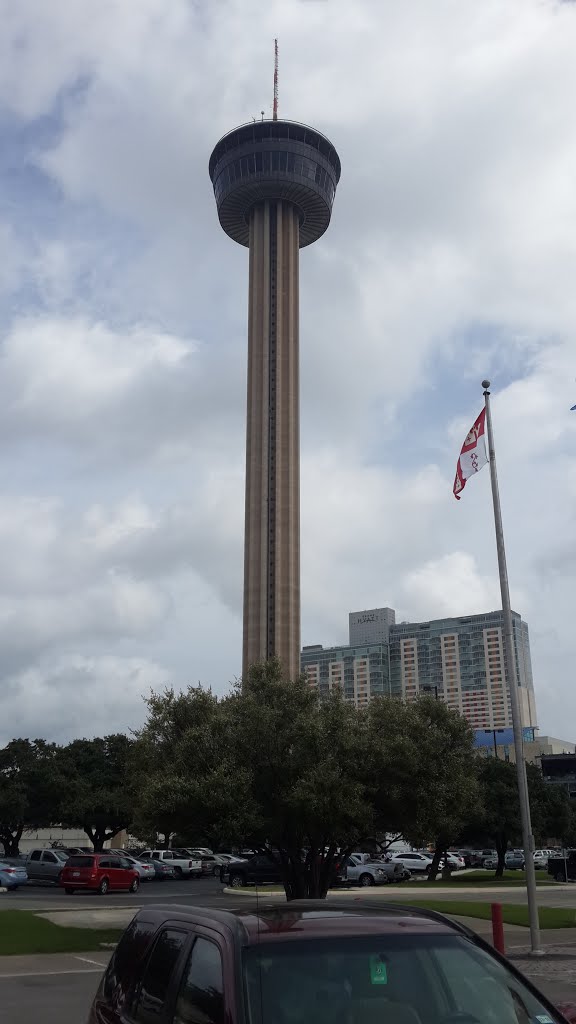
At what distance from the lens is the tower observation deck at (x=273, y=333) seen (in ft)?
312

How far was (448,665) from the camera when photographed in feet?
614

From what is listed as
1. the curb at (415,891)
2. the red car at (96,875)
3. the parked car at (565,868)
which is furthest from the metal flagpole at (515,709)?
the parked car at (565,868)


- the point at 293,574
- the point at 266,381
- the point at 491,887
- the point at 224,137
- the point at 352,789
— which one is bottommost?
the point at 491,887

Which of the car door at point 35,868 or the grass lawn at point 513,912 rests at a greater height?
the car door at point 35,868

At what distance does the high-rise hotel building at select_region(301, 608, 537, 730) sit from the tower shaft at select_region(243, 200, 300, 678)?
311 ft

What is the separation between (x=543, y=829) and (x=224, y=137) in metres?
85.4

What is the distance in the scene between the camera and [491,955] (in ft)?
13.9

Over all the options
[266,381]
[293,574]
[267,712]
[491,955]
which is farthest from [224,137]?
[491,955]

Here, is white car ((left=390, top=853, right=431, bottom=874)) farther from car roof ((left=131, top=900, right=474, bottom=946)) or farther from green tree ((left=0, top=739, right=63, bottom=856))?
car roof ((left=131, top=900, right=474, bottom=946))

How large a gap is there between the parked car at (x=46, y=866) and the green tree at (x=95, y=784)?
13.7 m

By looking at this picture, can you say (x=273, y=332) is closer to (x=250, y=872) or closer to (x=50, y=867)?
(x=50, y=867)

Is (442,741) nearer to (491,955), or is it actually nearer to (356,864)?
(491,955)

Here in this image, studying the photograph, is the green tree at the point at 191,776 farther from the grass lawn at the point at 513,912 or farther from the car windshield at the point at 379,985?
the car windshield at the point at 379,985

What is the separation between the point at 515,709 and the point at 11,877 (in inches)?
1254
